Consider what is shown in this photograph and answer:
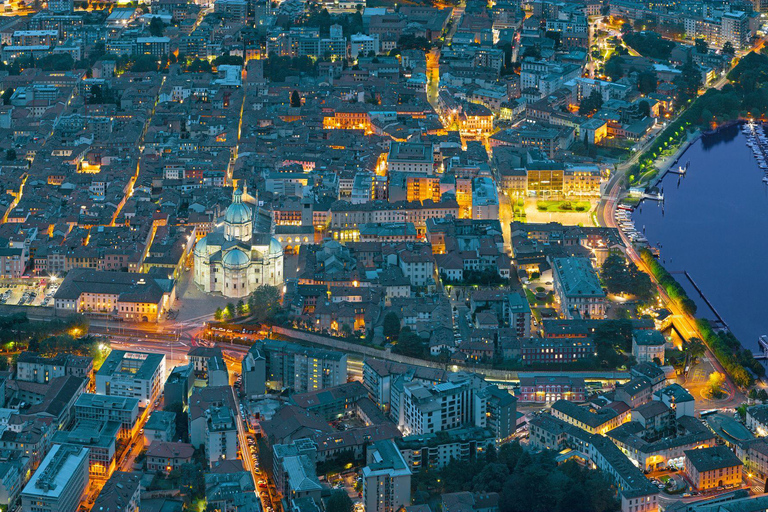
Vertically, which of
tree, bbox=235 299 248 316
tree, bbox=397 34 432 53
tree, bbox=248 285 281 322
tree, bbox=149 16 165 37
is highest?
tree, bbox=248 285 281 322

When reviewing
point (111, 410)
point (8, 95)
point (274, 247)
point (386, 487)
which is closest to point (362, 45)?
point (8, 95)

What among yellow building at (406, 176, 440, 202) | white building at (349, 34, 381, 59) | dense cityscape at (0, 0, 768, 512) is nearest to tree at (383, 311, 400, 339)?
dense cityscape at (0, 0, 768, 512)

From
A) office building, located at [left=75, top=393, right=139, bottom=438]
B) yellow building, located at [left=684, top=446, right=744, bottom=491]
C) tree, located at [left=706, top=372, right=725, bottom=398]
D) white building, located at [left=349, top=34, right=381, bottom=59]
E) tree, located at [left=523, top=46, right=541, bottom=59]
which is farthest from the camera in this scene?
white building, located at [left=349, top=34, right=381, bottom=59]

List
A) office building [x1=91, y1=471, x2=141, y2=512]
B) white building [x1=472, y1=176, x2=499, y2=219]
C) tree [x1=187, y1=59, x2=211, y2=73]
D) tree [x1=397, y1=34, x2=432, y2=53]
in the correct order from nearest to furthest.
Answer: office building [x1=91, y1=471, x2=141, y2=512], white building [x1=472, y1=176, x2=499, y2=219], tree [x1=187, y1=59, x2=211, y2=73], tree [x1=397, y1=34, x2=432, y2=53]

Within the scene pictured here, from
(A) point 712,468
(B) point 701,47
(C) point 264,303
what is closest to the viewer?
(A) point 712,468

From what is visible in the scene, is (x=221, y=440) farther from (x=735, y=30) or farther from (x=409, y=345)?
(x=735, y=30)

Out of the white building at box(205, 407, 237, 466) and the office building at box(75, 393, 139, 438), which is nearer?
the white building at box(205, 407, 237, 466)

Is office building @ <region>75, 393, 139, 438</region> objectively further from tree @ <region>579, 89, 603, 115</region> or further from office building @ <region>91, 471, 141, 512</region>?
tree @ <region>579, 89, 603, 115</region>
